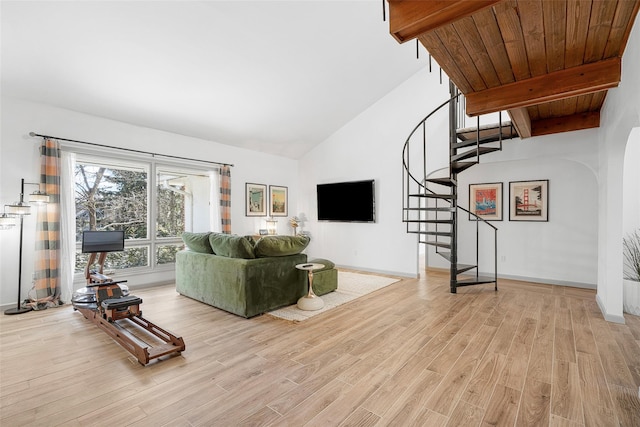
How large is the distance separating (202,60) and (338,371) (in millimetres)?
4174

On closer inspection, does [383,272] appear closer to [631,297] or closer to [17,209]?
[631,297]

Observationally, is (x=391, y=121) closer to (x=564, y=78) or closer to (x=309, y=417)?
(x=564, y=78)

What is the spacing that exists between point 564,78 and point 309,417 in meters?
2.87

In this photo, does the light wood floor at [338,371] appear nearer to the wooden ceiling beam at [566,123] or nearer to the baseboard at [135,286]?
the baseboard at [135,286]

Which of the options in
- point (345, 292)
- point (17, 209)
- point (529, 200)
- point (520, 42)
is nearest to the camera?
point (520, 42)

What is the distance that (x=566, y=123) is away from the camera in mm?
3957

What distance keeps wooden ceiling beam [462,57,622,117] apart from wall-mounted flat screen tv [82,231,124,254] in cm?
442

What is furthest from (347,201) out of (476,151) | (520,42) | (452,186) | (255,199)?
(520,42)

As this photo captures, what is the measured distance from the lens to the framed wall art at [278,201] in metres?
7.13

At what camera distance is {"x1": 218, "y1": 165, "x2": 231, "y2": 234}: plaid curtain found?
599cm

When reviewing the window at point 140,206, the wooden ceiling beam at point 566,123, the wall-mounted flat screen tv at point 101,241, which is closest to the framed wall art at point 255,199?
the window at point 140,206

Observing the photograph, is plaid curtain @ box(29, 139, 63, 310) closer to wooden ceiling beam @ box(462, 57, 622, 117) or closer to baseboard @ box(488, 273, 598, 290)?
wooden ceiling beam @ box(462, 57, 622, 117)

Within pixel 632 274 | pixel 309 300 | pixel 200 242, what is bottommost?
pixel 309 300

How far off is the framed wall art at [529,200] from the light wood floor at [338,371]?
211 cm
